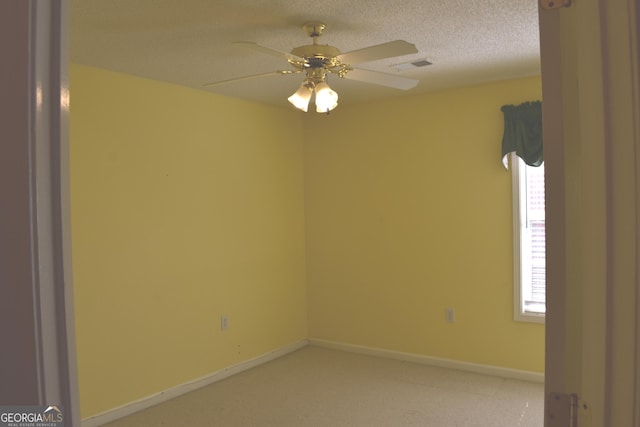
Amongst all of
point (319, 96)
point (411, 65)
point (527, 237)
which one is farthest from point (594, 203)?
point (527, 237)

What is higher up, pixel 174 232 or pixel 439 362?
pixel 174 232

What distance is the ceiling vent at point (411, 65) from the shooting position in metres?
3.37

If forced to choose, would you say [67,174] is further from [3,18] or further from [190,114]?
[190,114]

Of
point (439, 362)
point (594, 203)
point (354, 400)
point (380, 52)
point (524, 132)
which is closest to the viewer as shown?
point (594, 203)

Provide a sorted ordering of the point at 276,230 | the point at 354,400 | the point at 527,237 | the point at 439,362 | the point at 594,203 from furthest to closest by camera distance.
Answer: the point at 276,230 → the point at 439,362 → the point at 527,237 → the point at 354,400 → the point at 594,203

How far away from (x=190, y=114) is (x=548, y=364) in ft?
11.7

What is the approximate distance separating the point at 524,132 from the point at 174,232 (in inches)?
112

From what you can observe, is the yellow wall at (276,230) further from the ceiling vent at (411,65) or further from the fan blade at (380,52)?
the fan blade at (380,52)

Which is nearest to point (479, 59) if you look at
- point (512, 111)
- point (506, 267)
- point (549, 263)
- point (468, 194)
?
point (512, 111)

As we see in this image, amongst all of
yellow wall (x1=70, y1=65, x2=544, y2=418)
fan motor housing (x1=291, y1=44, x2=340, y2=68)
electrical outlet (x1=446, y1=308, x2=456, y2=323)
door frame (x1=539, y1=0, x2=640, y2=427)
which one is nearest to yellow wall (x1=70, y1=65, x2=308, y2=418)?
yellow wall (x1=70, y1=65, x2=544, y2=418)

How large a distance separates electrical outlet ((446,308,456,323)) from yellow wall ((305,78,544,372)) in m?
0.05

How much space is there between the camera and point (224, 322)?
427cm

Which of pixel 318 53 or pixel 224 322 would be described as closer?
pixel 318 53

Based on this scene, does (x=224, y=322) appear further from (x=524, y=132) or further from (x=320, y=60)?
(x=524, y=132)
